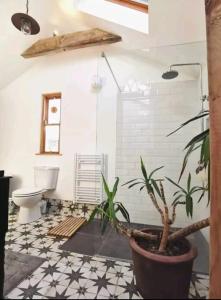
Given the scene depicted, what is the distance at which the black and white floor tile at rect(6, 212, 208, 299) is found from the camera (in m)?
0.75

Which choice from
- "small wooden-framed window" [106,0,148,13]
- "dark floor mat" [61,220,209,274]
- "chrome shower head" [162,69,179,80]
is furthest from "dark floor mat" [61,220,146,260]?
"small wooden-framed window" [106,0,148,13]

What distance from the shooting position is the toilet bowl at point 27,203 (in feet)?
7.32

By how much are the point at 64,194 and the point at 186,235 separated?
2.14 meters

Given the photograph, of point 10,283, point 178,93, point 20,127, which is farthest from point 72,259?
point 20,127

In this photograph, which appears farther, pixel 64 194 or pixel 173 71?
pixel 64 194

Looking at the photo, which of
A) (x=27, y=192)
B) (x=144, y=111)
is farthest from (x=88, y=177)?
(x=144, y=111)

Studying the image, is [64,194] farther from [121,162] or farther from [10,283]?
[10,283]

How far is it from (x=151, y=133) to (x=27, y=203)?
71.7 inches

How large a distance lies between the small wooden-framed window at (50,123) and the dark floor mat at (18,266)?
65.1 inches

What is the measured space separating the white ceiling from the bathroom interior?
0.02 meters

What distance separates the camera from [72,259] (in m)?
1.54

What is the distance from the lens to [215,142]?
0.62 metres

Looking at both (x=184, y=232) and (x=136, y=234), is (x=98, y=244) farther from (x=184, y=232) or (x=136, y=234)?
(x=184, y=232)

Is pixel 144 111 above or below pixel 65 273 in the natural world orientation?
above
